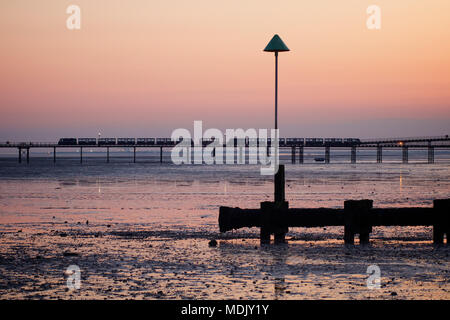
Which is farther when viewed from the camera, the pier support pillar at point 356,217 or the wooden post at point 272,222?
the wooden post at point 272,222

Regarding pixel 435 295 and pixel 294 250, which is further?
pixel 294 250

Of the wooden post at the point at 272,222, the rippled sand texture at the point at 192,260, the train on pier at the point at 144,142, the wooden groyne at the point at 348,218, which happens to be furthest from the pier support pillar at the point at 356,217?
the train on pier at the point at 144,142

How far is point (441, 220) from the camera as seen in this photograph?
53.7 feet

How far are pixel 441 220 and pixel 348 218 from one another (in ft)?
8.09

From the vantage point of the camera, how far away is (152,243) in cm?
1645

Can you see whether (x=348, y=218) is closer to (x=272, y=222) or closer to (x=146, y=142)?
(x=272, y=222)

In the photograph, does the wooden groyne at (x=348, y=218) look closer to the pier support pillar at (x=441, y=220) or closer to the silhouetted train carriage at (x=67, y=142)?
the pier support pillar at (x=441, y=220)

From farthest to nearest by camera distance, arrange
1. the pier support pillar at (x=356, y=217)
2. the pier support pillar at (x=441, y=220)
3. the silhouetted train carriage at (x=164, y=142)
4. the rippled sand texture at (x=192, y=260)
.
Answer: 1. the silhouetted train carriage at (x=164, y=142)
2. the pier support pillar at (x=441, y=220)
3. the pier support pillar at (x=356, y=217)
4. the rippled sand texture at (x=192, y=260)

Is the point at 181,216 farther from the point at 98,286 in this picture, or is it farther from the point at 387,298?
the point at 387,298

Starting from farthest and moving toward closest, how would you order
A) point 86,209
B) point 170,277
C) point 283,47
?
point 86,209
point 283,47
point 170,277

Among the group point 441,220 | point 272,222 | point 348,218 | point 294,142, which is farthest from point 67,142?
point 441,220

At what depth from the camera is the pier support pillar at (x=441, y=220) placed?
53.7 ft
